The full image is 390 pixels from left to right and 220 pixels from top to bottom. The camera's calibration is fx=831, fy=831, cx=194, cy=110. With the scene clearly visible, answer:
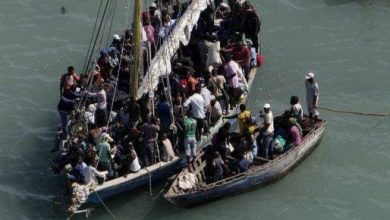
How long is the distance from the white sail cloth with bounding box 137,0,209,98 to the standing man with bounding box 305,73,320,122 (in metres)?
5.03

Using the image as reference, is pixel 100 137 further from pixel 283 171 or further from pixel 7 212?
pixel 283 171

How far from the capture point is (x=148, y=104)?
29.0m

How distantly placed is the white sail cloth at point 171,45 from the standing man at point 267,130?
155 inches

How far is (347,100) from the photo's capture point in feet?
113

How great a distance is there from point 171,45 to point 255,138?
4.89 m

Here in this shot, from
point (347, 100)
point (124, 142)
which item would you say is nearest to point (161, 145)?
point (124, 142)

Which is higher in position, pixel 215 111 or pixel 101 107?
pixel 101 107

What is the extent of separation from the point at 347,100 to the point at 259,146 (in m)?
6.06

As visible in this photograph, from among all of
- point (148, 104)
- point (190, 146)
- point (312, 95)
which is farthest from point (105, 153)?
point (312, 95)

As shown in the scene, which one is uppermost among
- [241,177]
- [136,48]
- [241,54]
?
[136,48]

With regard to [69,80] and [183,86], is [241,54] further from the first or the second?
[69,80]

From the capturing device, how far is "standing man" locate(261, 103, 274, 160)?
29516mm

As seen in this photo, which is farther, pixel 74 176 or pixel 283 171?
pixel 283 171

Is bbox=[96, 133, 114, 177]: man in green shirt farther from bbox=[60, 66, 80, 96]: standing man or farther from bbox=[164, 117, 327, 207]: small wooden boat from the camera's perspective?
bbox=[60, 66, 80, 96]: standing man
